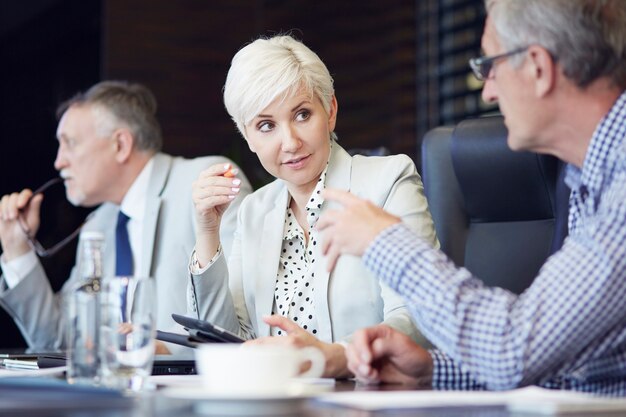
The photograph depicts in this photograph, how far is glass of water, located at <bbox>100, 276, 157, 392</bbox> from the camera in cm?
125

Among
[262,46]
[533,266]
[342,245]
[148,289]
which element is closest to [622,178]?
[342,245]

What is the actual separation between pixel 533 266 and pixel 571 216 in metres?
0.71

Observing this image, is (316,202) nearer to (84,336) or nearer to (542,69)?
(542,69)

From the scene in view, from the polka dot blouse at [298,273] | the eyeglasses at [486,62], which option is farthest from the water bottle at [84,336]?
the polka dot blouse at [298,273]

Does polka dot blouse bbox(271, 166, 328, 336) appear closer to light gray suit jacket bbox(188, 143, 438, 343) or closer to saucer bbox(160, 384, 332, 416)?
light gray suit jacket bbox(188, 143, 438, 343)

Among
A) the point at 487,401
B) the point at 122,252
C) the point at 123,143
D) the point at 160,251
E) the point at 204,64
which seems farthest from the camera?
the point at 204,64

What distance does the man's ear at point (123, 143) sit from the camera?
3.63m

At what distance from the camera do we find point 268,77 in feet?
6.98

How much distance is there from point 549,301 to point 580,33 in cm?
39

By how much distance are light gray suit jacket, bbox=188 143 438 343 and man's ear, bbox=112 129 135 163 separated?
1380 mm

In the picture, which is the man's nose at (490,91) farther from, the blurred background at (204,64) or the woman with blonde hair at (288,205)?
the blurred background at (204,64)

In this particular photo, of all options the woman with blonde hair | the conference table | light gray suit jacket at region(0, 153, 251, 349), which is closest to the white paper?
the conference table

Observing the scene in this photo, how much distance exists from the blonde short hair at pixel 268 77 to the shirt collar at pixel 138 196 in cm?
125

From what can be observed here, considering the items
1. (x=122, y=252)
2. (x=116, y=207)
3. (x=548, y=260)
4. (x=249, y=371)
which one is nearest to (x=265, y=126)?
(x=548, y=260)
